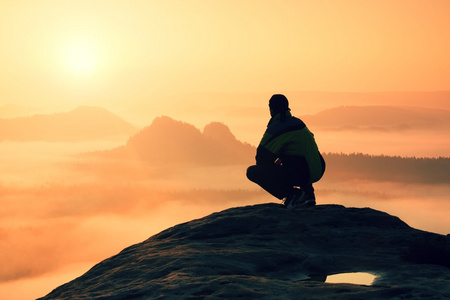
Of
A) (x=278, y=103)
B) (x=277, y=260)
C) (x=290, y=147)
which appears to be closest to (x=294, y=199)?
(x=290, y=147)

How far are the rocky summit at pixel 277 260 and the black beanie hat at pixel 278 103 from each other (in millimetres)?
2603

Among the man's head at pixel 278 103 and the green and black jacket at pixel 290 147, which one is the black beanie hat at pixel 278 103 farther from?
the green and black jacket at pixel 290 147

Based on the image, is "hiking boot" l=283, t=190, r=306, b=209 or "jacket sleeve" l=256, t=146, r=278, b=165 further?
"hiking boot" l=283, t=190, r=306, b=209

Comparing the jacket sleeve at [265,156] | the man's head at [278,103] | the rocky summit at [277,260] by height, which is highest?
the man's head at [278,103]

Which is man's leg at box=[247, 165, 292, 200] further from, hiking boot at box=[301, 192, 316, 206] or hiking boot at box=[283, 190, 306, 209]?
hiking boot at box=[301, 192, 316, 206]

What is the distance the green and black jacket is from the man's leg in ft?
0.60

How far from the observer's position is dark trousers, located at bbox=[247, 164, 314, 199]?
14.1 meters

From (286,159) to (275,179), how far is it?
60 cm

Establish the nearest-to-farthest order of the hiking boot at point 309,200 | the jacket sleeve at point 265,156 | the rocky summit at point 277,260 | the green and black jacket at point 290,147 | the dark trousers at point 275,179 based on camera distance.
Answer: the rocky summit at point 277,260, the green and black jacket at point 290,147, the jacket sleeve at point 265,156, the dark trousers at point 275,179, the hiking boot at point 309,200

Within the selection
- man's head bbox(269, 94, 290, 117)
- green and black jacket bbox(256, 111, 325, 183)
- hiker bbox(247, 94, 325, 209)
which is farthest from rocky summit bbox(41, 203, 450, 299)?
man's head bbox(269, 94, 290, 117)

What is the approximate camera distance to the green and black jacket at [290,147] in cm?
1352

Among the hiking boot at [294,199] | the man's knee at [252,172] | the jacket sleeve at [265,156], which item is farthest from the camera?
the hiking boot at [294,199]

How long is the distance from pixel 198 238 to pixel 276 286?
15.9ft

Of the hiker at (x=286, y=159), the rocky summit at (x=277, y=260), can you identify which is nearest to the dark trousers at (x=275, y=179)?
the hiker at (x=286, y=159)
